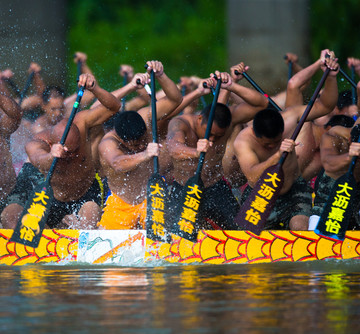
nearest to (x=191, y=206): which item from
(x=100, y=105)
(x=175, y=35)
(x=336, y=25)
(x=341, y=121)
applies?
(x=100, y=105)

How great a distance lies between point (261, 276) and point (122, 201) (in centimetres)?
197

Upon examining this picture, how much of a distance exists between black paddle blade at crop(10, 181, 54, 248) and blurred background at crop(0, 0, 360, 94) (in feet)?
11.2

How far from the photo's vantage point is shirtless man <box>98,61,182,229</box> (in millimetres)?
7035

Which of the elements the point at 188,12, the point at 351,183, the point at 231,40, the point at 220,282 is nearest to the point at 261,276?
the point at 220,282

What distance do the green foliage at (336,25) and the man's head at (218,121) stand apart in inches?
359

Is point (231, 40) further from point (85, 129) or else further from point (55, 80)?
point (85, 129)

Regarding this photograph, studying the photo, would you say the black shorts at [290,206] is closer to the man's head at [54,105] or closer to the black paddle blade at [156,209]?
the black paddle blade at [156,209]

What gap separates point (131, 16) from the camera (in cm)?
1903

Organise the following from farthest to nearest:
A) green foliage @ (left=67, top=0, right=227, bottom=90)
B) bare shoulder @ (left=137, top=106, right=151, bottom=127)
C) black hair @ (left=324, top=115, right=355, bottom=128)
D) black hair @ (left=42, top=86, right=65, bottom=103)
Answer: green foliage @ (left=67, top=0, right=227, bottom=90)
black hair @ (left=42, top=86, right=65, bottom=103)
black hair @ (left=324, top=115, right=355, bottom=128)
bare shoulder @ (left=137, top=106, right=151, bottom=127)

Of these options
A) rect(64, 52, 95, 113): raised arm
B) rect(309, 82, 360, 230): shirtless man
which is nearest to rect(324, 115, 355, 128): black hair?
rect(309, 82, 360, 230): shirtless man

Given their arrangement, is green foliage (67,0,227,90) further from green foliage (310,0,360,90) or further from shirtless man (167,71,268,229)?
shirtless man (167,71,268,229)

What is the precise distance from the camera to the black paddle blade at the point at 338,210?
22.2ft

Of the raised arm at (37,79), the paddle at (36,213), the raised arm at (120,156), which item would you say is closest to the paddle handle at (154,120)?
the raised arm at (120,156)

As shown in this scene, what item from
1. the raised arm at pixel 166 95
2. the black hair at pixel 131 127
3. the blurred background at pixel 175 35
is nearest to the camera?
the black hair at pixel 131 127
